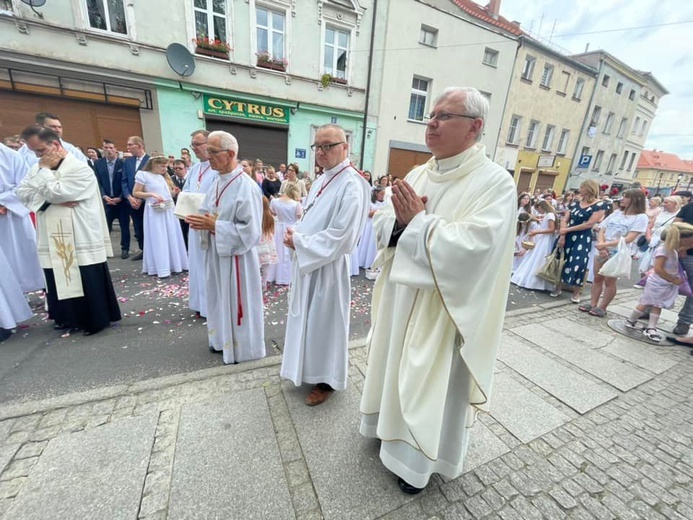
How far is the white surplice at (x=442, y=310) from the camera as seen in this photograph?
1406mm

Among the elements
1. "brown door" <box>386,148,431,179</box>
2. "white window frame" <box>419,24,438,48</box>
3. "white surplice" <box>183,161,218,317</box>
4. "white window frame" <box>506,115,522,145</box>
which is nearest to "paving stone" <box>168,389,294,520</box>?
"white surplice" <box>183,161,218,317</box>

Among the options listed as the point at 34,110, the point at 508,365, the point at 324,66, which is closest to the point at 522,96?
the point at 324,66

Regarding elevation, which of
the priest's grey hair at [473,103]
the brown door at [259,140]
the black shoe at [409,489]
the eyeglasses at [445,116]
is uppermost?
the brown door at [259,140]

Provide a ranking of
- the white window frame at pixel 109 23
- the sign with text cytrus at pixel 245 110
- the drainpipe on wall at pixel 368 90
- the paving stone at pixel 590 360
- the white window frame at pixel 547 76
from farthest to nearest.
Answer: the white window frame at pixel 547 76 < the drainpipe on wall at pixel 368 90 < the sign with text cytrus at pixel 245 110 < the white window frame at pixel 109 23 < the paving stone at pixel 590 360

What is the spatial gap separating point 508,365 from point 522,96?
65.0 ft

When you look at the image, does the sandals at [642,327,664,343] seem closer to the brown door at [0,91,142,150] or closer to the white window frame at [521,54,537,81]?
the brown door at [0,91,142,150]

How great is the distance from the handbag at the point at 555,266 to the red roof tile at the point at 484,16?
49.6 feet

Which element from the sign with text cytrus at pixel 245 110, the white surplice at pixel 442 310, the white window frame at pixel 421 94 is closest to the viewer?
the white surplice at pixel 442 310

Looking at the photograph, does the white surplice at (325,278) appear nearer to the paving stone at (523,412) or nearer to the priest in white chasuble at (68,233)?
the paving stone at (523,412)

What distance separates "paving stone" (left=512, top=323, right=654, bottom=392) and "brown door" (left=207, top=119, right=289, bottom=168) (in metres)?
10.9

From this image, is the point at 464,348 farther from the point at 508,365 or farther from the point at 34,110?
the point at 34,110

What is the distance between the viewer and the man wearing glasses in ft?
7.29

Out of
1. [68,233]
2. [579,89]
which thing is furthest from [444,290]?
[579,89]

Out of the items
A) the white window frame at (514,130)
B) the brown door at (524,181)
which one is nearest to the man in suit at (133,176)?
the white window frame at (514,130)
